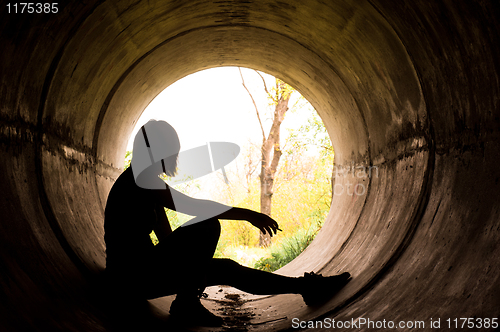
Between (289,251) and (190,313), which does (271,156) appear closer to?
(289,251)

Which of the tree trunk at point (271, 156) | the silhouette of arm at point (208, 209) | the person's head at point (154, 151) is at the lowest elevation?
the silhouette of arm at point (208, 209)

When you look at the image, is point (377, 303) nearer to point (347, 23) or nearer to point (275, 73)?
point (347, 23)

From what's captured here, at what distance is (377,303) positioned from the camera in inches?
91.3

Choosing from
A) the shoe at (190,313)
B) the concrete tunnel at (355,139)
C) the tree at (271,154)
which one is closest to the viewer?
the concrete tunnel at (355,139)

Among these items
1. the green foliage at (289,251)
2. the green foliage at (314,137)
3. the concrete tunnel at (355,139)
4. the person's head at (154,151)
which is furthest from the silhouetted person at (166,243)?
the green foliage at (314,137)

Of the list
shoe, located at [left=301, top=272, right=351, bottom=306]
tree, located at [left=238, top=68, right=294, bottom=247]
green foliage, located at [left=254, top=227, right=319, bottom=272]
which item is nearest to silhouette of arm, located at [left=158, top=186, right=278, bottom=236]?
shoe, located at [left=301, top=272, right=351, bottom=306]

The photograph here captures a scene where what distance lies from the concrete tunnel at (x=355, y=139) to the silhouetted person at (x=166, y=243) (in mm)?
237

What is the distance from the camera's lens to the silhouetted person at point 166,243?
99.3 inches

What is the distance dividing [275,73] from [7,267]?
5.12 metres

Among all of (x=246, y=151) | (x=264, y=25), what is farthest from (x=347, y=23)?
(x=246, y=151)

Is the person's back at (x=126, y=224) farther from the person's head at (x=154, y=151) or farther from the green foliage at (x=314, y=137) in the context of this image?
the green foliage at (x=314, y=137)

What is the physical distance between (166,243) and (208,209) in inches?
15.3

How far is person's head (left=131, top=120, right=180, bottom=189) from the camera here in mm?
2617

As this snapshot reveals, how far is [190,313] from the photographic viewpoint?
9.07 feet
